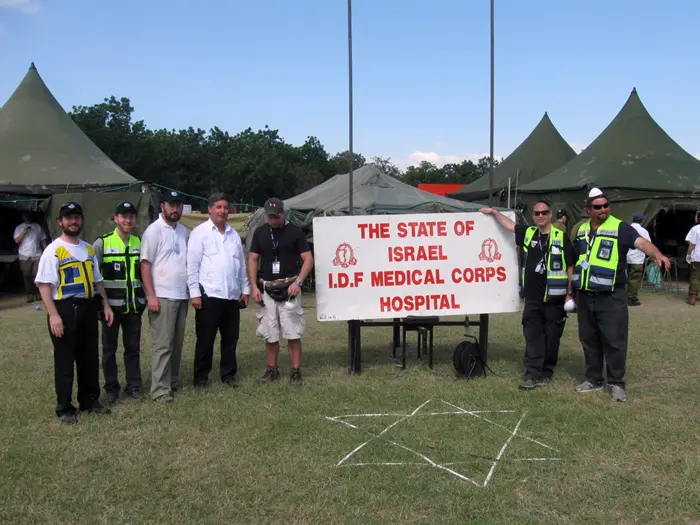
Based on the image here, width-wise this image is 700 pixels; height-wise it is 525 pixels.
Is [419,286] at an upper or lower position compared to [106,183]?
lower

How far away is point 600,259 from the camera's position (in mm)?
5559

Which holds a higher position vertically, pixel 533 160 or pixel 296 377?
pixel 533 160

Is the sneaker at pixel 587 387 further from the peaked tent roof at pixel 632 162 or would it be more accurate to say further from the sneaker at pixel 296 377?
the peaked tent roof at pixel 632 162

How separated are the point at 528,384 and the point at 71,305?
13.8ft

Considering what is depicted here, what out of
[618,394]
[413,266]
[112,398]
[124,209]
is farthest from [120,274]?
[618,394]

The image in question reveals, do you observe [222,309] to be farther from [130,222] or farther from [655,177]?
[655,177]

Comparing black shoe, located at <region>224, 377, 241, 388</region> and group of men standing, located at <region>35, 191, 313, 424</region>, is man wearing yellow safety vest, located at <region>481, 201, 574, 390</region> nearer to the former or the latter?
group of men standing, located at <region>35, 191, 313, 424</region>

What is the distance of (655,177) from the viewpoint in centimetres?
1645

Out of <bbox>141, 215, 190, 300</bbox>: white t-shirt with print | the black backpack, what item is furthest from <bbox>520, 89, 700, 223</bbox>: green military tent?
<bbox>141, 215, 190, 300</bbox>: white t-shirt with print

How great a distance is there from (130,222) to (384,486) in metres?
3.27

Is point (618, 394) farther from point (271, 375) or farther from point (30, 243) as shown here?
point (30, 243)

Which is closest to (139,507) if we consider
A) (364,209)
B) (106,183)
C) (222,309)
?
(222,309)

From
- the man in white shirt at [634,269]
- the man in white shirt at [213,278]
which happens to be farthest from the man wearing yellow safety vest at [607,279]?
the man in white shirt at [634,269]

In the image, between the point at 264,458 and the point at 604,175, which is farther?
the point at 604,175
